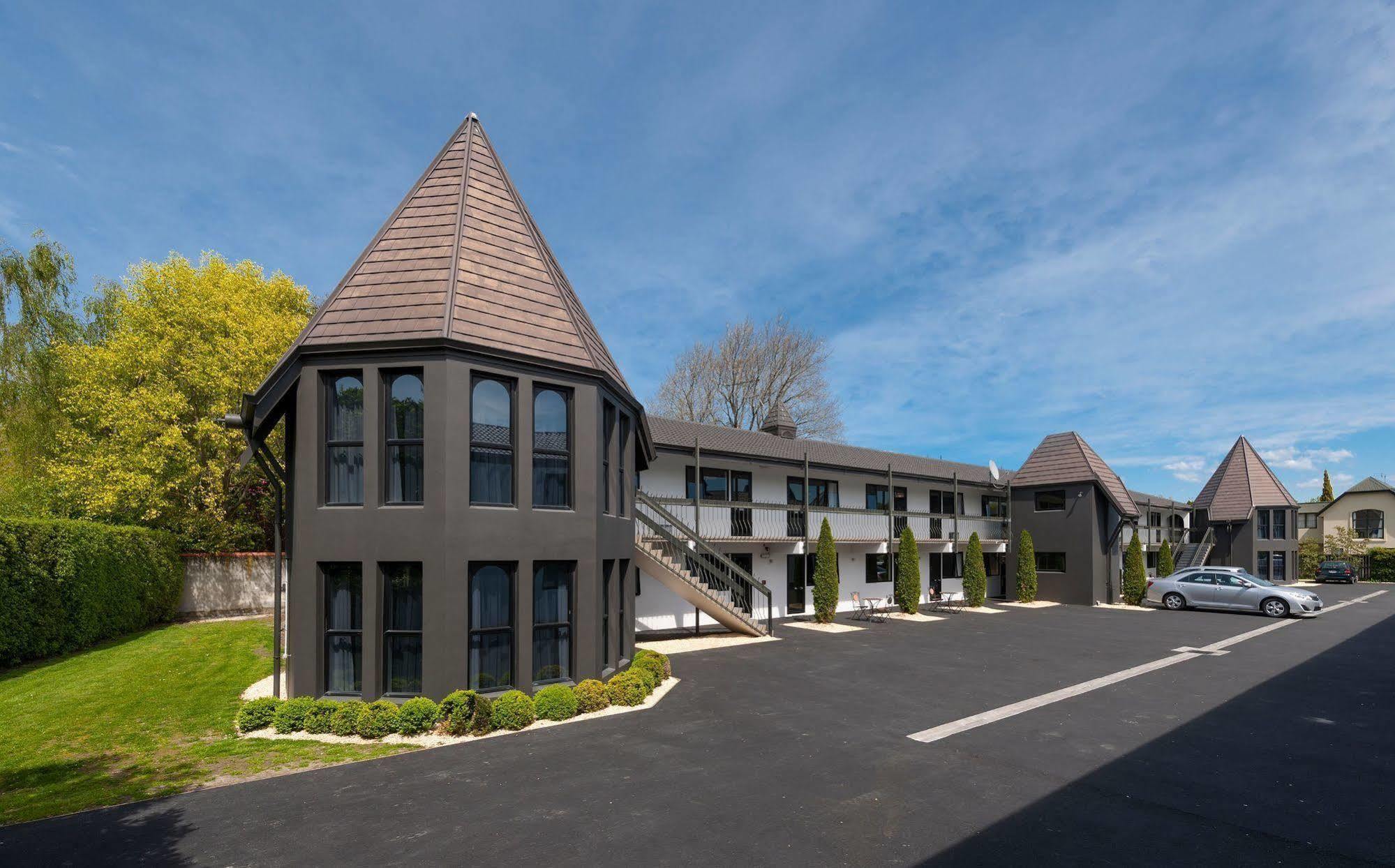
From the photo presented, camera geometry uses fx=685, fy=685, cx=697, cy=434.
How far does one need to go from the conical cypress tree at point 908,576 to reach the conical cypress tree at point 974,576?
385cm

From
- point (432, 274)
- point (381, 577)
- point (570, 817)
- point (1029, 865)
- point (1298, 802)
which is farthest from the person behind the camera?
point (432, 274)

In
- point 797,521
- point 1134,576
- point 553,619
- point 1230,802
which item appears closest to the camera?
point 1230,802

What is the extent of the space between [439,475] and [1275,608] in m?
29.9

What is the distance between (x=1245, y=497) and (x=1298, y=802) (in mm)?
45762

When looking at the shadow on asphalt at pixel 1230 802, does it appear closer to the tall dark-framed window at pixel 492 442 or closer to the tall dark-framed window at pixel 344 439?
the tall dark-framed window at pixel 492 442

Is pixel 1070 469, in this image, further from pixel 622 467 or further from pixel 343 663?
pixel 343 663

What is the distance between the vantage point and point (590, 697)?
10688mm

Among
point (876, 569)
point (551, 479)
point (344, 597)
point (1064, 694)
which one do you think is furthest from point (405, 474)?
point (876, 569)

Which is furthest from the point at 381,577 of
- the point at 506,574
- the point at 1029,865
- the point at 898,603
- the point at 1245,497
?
the point at 1245,497

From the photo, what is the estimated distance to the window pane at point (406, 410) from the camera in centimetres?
1041

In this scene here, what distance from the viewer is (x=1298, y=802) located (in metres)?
7.14

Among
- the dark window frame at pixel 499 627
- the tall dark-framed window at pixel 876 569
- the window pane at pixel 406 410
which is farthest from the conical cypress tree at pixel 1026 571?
the window pane at pixel 406 410

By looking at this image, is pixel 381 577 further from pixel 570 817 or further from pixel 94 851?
pixel 570 817

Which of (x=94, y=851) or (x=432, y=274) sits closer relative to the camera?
(x=94, y=851)
